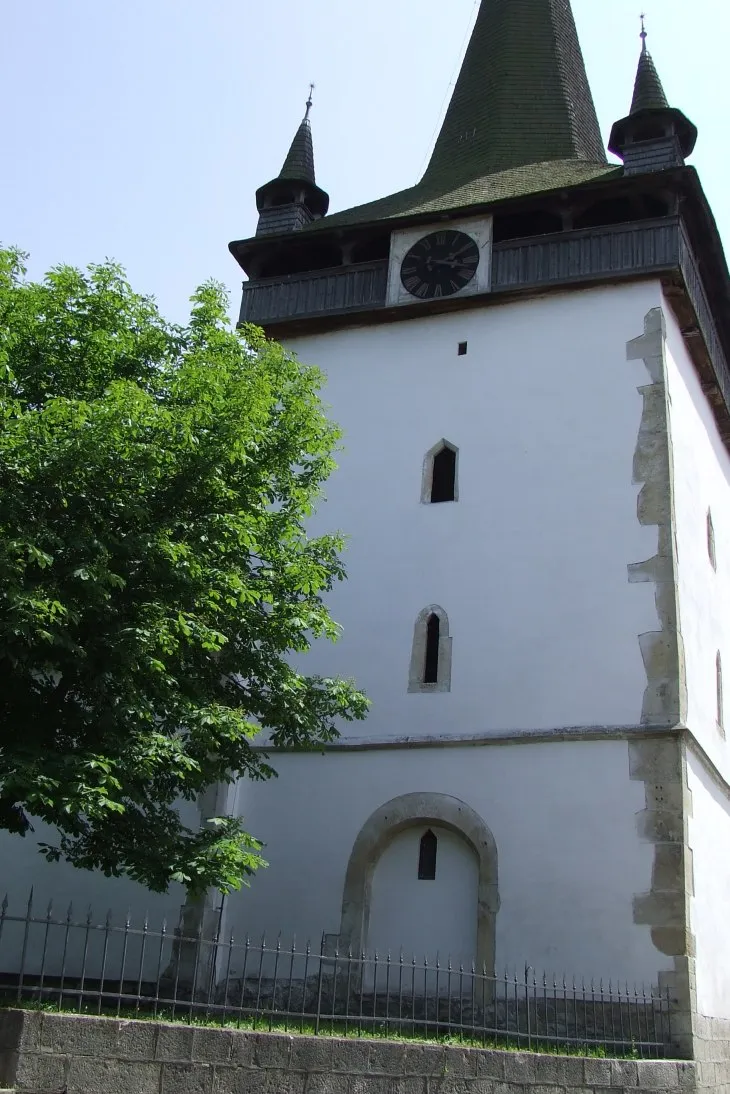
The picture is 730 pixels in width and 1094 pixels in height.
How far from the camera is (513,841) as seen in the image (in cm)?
1330

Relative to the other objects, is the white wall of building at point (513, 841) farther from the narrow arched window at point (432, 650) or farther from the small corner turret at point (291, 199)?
the small corner turret at point (291, 199)

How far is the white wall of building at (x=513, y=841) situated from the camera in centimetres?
1255

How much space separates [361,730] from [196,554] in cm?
549

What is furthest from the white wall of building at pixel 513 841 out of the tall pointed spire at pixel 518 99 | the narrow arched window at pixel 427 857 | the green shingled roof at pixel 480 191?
the tall pointed spire at pixel 518 99

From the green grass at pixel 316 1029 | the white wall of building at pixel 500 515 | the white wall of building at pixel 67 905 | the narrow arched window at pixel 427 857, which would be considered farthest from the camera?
the white wall of building at pixel 67 905

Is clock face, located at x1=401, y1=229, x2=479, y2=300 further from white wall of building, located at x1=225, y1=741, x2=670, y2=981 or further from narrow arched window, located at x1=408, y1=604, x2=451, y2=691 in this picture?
white wall of building, located at x1=225, y1=741, x2=670, y2=981

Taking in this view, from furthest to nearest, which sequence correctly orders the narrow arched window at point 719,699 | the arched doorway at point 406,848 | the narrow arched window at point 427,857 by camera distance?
the narrow arched window at point 719,699 → the narrow arched window at point 427,857 → the arched doorway at point 406,848

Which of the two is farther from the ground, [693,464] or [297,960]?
[693,464]

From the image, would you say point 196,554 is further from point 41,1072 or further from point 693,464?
point 693,464

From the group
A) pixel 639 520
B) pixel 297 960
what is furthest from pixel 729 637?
pixel 297 960

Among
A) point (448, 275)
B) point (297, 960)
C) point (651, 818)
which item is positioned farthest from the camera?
point (448, 275)

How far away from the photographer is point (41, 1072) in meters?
6.58

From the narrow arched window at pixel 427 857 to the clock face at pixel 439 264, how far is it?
300 inches

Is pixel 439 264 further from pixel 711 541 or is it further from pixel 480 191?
pixel 711 541
